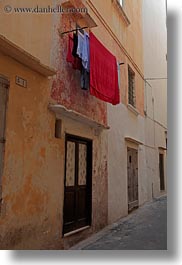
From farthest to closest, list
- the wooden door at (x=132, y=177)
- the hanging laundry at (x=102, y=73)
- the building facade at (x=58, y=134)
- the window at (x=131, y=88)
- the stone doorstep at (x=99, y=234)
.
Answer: the window at (x=131, y=88)
the wooden door at (x=132, y=177)
the hanging laundry at (x=102, y=73)
the stone doorstep at (x=99, y=234)
the building facade at (x=58, y=134)

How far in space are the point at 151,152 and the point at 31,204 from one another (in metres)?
4.66

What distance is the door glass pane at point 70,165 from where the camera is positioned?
12.7 feet

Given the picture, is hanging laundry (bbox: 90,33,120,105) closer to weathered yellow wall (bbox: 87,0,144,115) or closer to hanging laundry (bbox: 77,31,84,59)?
hanging laundry (bbox: 77,31,84,59)

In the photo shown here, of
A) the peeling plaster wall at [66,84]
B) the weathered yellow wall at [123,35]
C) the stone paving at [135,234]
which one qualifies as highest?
the weathered yellow wall at [123,35]

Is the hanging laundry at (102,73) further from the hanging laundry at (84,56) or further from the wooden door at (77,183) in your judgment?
the wooden door at (77,183)

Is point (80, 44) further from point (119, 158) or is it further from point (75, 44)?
point (119, 158)

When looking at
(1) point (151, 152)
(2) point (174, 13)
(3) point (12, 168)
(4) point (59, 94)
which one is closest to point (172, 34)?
(2) point (174, 13)

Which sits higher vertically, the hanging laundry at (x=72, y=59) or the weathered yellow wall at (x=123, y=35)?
the weathered yellow wall at (x=123, y=35)

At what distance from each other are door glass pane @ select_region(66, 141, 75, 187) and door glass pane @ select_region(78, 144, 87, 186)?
220 mm

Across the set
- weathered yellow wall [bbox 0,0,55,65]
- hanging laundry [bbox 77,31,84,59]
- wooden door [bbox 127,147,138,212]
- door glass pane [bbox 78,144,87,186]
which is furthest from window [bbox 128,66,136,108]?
weathered yellow wall [bbox 0,0,55,65]

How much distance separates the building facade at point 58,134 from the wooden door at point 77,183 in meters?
0.01

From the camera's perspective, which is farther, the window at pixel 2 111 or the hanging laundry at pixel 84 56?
the hanging laundry at pixel 84 56

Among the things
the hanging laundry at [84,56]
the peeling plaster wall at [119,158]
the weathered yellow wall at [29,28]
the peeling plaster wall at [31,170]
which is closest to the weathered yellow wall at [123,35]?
the peeling plaster wall at [119,158]

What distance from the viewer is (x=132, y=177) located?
20.5ft
